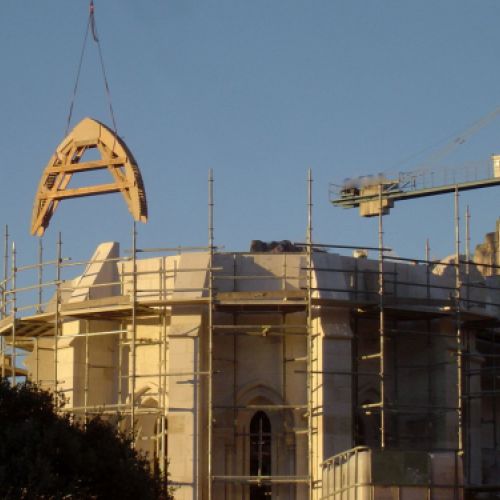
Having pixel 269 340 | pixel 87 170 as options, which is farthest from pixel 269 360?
pixel 87 170

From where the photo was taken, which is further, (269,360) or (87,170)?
(87,170)

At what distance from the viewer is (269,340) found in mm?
41969

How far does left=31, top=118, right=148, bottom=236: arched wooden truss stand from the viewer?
143ft

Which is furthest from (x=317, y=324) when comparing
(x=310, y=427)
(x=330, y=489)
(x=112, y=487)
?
(x=112, y=487)

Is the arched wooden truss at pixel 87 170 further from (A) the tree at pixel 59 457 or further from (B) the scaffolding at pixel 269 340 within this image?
(A) the tree at pixel 59 457

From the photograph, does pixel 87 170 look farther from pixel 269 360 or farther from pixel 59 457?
pixel 59 457

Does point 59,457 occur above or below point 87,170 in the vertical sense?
below

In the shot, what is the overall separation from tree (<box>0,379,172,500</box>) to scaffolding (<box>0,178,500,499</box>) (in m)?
3.64

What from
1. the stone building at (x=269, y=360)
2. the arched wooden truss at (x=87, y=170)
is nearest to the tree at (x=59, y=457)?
the stone building at (x=269, y=360)

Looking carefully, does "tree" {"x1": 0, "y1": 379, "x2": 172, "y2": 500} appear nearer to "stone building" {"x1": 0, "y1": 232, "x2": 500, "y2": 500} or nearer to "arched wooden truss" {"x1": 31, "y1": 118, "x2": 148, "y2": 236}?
"stone building" {"x1": 0, "y1": 232, "x2": 500, "y2": 500}

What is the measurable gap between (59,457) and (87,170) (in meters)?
12.6

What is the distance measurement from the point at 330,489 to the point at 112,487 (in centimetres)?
525

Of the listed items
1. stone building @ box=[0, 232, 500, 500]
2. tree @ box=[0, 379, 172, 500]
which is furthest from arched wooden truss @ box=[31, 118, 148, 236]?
tree @ box=[0, 379, 172, 500]

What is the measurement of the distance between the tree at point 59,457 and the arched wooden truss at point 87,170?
8.27 meters
